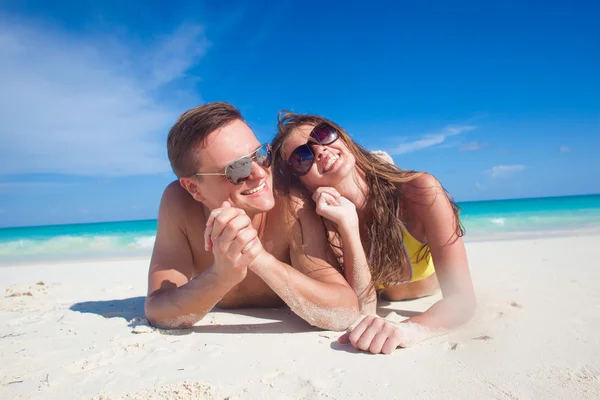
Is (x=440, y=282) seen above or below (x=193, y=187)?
below

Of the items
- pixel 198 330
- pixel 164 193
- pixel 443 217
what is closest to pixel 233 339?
pixel 198 330

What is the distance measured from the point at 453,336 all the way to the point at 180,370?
168 cm

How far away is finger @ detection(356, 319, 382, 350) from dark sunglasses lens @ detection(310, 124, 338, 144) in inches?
59.9

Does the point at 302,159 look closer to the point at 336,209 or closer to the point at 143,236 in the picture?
the point at 336,209

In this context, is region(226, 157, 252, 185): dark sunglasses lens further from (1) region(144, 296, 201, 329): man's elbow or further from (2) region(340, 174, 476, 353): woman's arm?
(2) region(340, 174, 476, 353): woman's arm

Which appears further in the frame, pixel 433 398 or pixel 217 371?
pixel 217 371

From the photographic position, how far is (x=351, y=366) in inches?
83.7

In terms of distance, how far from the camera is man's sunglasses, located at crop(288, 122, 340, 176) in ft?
10.7

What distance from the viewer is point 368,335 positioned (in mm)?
2371

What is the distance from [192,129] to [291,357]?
170 centimetres

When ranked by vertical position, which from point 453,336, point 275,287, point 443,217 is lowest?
point 453,336

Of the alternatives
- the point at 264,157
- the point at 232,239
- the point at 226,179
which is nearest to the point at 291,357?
the point at 232,239

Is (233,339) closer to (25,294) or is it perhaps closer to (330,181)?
(330,181)

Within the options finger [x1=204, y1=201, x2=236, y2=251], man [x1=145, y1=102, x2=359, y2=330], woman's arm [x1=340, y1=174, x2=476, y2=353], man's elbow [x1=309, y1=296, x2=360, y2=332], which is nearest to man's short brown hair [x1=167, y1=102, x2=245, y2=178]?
man [x1=145, y1=102, x2=359, y2=330]
